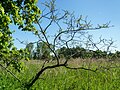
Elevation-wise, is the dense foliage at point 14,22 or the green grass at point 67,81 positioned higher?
Answer: the dense foliage at point 14,22

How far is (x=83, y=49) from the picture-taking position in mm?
10031

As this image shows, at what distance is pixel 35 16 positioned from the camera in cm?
916

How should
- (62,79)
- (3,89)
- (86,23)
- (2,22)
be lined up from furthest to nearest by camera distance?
(62,79) → (86,23) → (3,89) → (2,22)

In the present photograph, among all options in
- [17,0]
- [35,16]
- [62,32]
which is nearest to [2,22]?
[17,0]

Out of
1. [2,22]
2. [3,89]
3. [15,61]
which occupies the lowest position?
[3,89]

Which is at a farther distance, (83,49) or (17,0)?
(83,49)

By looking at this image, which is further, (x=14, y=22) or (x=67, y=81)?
(x=67, y=81)

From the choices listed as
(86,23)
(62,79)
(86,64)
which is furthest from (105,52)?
(86,64)

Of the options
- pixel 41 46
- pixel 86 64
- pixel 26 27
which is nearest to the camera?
pixel 26 27

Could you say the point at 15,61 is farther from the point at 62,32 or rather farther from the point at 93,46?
the point at 93,46

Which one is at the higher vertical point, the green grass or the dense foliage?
the dense foliage

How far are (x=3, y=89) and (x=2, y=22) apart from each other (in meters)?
2.00

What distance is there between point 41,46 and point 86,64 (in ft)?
17.6

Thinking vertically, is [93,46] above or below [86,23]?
below
